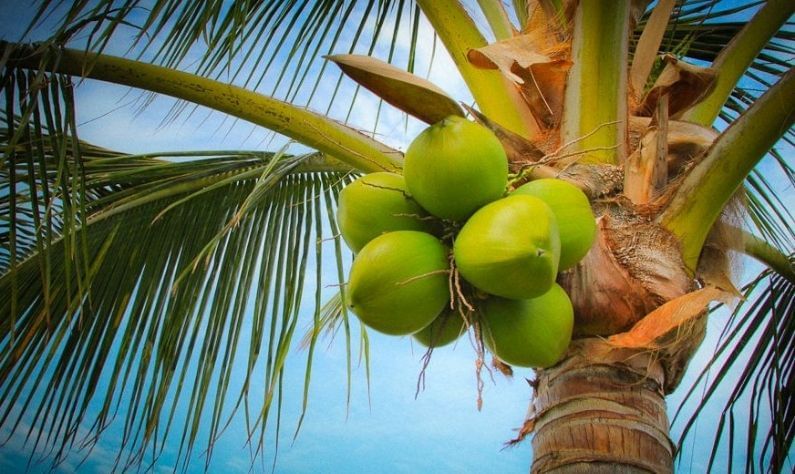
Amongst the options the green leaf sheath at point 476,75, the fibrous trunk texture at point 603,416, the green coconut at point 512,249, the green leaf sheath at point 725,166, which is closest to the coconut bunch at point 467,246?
the green coconut at point 512,249

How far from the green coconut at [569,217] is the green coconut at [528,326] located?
8cm

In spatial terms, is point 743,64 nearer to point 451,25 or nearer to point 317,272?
point 451,25

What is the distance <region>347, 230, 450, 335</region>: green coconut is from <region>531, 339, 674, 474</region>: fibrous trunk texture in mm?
391

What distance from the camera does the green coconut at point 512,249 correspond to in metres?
1.01

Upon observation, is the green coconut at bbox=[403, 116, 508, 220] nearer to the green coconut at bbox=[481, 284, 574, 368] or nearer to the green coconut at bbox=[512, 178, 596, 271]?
the green coconut at bbox=[512, 178, 596, 271]

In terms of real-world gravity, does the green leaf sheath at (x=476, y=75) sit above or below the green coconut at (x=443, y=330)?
above

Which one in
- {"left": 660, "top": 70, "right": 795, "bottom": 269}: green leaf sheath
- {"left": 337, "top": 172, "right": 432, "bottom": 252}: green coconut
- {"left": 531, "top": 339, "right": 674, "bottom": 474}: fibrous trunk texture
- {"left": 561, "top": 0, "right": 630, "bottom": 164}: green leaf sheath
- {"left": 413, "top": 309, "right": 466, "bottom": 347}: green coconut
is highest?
→ {"left": 561, "top": 0, "right": 630, "bottom": 164}: green leaf sheath

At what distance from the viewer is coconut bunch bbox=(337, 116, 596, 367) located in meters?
1.04

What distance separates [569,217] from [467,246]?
0.24 meters

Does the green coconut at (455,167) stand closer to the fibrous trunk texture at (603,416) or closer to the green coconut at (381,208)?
the green coconut at (381,208)

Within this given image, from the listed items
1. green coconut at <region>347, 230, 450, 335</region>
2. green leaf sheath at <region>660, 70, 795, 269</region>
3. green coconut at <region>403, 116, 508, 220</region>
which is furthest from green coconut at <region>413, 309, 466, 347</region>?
green leaf sheath at <region>660, 70, 795, 269</region>

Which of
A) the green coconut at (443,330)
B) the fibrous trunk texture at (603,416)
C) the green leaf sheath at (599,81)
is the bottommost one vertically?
the fibrous trunk texture at (603,416)

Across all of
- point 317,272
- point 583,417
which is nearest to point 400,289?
point 583,417

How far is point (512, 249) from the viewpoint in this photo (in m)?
1.01
